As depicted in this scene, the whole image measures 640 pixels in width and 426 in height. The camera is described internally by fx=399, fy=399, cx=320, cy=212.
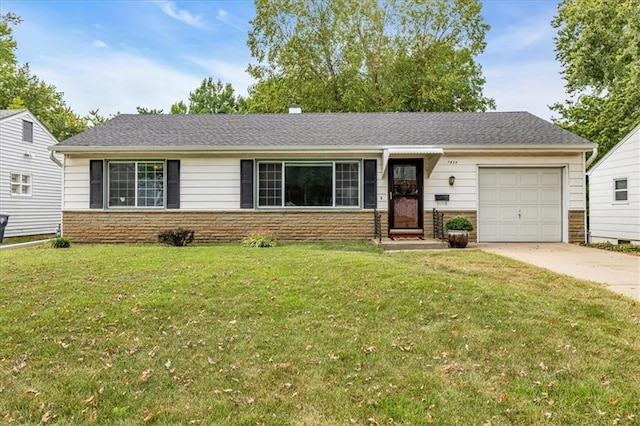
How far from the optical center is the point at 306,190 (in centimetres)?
1127

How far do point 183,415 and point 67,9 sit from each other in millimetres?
16078

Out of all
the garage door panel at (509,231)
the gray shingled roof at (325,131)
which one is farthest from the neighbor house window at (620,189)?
the garage door panel at (509,231)

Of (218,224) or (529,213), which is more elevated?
(529,213)

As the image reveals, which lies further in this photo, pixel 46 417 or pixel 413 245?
pixel 413 245

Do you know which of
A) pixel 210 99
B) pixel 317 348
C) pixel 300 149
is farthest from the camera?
pixel 210 99

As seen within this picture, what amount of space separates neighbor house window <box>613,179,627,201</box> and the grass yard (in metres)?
7.43

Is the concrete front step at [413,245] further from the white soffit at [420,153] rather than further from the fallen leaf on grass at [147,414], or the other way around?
the fallen leaf on grass at [147,414]

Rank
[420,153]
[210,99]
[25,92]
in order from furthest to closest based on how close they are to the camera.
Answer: [210,99] → [25,92] → [420,153]

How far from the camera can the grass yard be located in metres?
2.82

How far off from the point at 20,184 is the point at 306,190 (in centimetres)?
1249

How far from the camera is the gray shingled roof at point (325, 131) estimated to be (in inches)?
439

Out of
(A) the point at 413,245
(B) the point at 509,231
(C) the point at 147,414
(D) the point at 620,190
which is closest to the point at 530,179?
(B) the point at 509,231

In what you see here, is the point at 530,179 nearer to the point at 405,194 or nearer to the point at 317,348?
the point at 405,194

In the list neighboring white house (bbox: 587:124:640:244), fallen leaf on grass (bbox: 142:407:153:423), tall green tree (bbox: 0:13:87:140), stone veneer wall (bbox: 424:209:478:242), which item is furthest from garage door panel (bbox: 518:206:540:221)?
tall green tree (bbox: 0:13:87:140)
